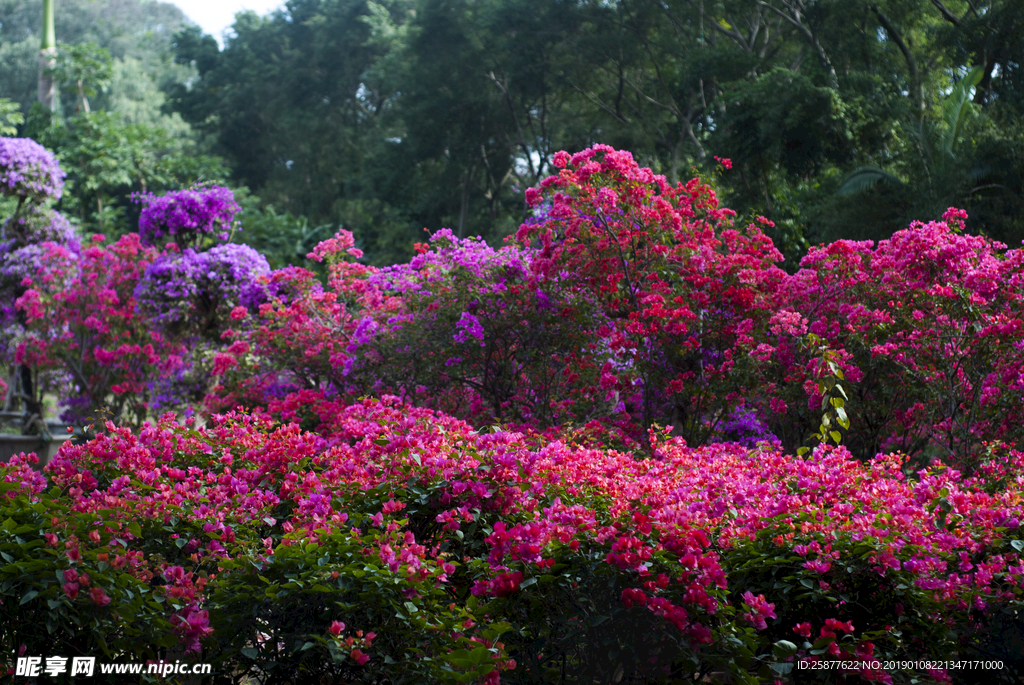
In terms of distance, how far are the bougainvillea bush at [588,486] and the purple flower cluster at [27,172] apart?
470 cm

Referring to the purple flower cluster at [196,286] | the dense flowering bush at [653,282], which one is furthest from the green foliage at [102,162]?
the dense flowering bush at [653,282]

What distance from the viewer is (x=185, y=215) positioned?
9.85 meters

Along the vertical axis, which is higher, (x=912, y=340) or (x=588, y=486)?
(x=912, y=340)

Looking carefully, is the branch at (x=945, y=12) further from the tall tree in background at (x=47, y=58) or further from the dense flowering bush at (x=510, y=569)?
the tall tree in background at (x=47, y=58)

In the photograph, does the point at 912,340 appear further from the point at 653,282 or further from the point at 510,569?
the point at 510,569

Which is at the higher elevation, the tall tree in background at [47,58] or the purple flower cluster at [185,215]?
the tall tree in background at [47,58]

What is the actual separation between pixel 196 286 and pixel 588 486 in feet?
24.2

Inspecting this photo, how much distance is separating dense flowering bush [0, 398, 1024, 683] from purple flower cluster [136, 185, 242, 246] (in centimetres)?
717

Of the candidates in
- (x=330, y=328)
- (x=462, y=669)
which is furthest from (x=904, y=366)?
(x=330, y=328)

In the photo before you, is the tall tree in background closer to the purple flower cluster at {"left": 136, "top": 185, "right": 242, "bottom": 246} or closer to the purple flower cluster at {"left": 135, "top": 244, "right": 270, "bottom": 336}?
the purple flower cluster at {"left": 136, "top": 185, "right": 242, "bottom": 246}

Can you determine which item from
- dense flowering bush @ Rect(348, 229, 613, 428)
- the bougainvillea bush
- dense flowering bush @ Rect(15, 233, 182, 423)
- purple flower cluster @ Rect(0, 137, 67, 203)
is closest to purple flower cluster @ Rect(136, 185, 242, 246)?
dense flowering bush @ Rect(15, 233, 182, 423)

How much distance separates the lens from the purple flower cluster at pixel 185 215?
985 cm

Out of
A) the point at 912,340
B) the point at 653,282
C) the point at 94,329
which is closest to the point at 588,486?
the point at 912,340

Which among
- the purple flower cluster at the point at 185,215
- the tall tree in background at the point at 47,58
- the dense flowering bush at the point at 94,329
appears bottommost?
the dense flowering bush at the point at 94,329
